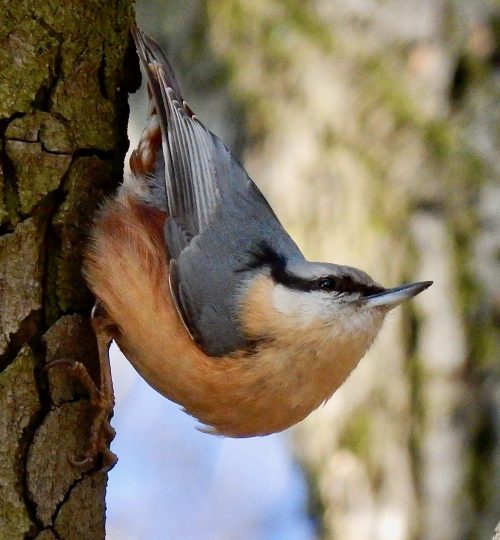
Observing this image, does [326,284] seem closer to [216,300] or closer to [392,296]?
[392,296]

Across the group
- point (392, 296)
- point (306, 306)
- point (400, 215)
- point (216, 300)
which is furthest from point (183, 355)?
point (400, 215)

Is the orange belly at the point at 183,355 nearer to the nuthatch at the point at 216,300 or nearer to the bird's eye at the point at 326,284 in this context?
the nuthatch at the point at 216,300

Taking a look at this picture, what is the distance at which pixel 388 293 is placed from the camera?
250cm

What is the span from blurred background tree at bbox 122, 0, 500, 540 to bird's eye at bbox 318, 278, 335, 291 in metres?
A: 1.77

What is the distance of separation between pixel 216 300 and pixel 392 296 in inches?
16.8

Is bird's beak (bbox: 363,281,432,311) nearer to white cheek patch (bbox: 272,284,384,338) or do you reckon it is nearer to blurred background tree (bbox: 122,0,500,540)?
white cheek patch (bbox: 272,284,384,338)

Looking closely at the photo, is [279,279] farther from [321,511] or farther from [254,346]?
[321,511]

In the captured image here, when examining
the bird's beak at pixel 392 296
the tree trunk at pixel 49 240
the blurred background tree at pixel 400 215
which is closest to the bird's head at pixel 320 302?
the bird's beak at pixel 392 296

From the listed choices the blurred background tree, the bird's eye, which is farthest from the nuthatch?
the blurred background tree

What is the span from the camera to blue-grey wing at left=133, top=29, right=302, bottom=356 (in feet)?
7.92

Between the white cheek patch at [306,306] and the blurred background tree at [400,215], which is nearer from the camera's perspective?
the white cheek patch at [306,306]

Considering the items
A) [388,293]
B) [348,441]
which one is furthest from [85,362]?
[348,441]

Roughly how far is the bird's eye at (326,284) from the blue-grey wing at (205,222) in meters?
0.13

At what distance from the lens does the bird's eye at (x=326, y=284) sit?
2484 mm
